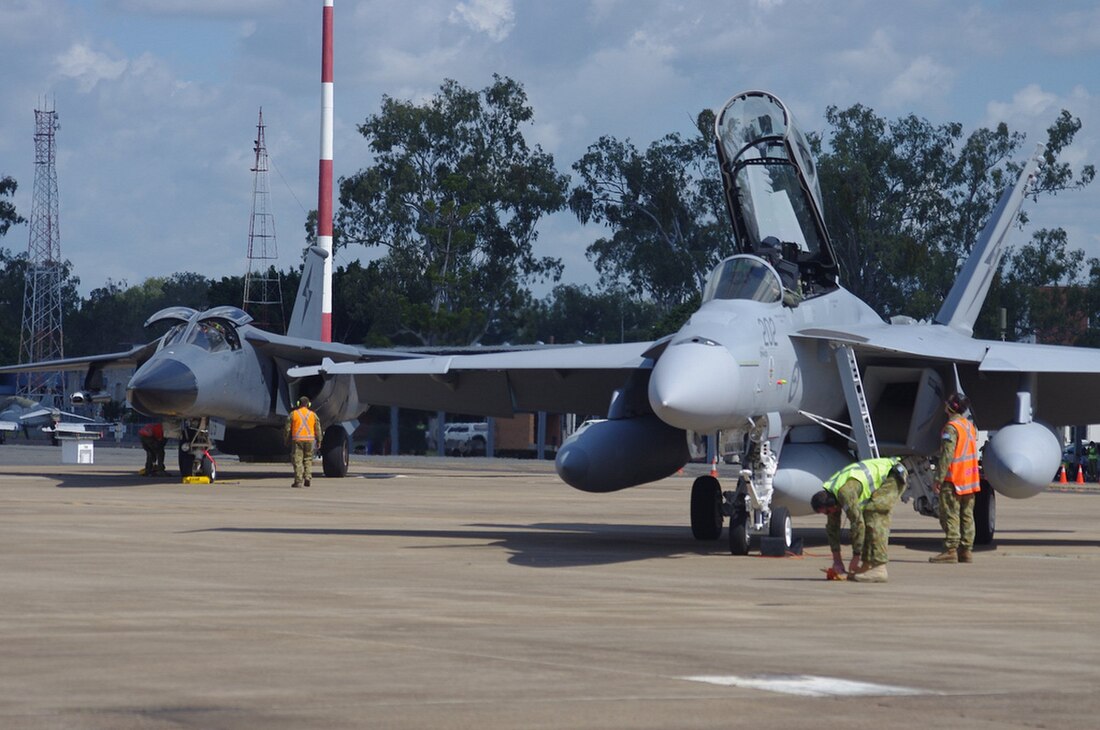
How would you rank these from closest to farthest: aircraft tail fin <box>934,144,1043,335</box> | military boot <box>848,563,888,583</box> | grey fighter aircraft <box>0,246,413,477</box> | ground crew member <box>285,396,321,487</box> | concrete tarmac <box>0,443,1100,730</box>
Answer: concrete tarmac <box>0,443,1100,730</box>, military boot <box>848,563,888,583</box>, aircraft tail fin <box>934,144,1043,335</box>, grey fighter aircraft <box>0,246,413,477</box>, ground crew member <box>285,396,321,487</box>

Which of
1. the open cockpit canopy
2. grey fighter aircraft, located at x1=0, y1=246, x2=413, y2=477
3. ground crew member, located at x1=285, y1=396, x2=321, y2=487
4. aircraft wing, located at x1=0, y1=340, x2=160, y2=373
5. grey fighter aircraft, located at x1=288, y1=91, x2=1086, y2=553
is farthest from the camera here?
aircraft wing, located at x1=0, y1=340, x2=160, y2=373

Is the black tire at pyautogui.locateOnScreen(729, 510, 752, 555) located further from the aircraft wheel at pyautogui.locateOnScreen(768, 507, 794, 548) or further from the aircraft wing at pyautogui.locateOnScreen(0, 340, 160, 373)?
the aircraft wing at pyautogui.locateOnScreen(0, 340, 160, 373)

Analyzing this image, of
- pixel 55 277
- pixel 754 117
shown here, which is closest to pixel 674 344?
pixel 754 117

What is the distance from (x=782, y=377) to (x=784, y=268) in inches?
57.9

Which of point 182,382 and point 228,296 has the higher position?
point 228,296

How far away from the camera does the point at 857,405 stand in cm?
1480

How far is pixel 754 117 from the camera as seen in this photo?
16016 mm

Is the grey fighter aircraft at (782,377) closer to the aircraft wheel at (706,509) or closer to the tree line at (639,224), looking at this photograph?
the aircraft wheel at (706,509)

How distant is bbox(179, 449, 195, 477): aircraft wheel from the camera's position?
29234 millimetres

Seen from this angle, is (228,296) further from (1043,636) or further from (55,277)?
(1043,636)

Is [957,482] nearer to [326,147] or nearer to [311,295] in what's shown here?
[311,295]

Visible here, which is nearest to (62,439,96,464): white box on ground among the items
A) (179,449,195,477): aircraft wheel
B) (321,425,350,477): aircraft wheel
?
(321,425,350,477): aircraft wheel

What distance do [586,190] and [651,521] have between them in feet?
167

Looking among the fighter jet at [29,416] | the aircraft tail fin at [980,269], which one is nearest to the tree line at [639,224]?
the fighter jet at [29,416]
